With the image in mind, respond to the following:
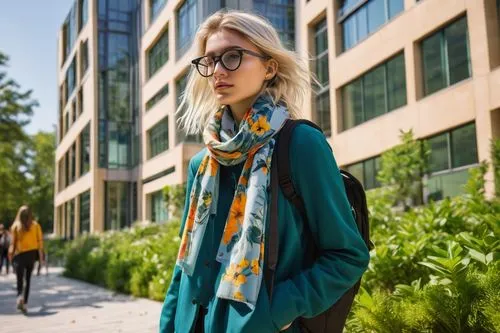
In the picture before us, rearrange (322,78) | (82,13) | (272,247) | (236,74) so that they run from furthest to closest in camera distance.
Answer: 1. (82,13)
2. (322,78)
3. (236,74)
4. (272,247)

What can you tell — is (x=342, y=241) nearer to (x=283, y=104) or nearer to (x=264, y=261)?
(x=264, y=261)

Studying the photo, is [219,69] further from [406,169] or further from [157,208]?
[157,208]

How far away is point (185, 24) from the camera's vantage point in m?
34.0

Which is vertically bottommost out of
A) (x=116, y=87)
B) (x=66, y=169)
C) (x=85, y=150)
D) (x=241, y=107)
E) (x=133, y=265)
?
(x=133, y=265)

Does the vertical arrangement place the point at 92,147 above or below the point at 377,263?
above

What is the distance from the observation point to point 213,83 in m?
2.19

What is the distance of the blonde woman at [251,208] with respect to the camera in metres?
1.83

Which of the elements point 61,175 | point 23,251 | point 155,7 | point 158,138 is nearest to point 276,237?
point 23,251

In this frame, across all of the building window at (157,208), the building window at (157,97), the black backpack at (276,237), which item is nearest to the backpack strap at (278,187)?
the black backpack at (276,237)

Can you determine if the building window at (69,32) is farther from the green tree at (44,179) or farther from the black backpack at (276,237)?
the black backpack at (276,237)

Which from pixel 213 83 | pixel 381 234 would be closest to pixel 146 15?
pixel 381 234

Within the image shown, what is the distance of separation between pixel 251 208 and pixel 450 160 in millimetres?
17575

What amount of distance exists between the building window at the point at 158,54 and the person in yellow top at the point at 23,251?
27.6 meters

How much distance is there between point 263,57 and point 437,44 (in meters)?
18.3
